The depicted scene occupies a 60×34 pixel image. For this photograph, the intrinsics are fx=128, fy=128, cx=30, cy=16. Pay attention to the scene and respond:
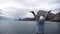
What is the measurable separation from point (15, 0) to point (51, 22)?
825 millimetres

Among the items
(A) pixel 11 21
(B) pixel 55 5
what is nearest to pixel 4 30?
(A) pixel 11 21

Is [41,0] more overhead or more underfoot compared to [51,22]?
more overhead

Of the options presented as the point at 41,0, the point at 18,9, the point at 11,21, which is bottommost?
the point at 11,21

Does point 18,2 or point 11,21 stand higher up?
point 18,2

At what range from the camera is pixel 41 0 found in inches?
99.1

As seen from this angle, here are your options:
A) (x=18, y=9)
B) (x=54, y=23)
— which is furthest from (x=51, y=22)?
(x=18, y=9)

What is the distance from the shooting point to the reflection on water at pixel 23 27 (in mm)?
2439

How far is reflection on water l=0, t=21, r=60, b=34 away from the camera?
2.44 m

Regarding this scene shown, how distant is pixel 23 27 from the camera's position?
8.13 ft

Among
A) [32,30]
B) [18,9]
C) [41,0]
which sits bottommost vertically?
[32,30]

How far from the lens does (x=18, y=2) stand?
98.3 inches

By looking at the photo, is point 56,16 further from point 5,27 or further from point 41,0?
point 5,27

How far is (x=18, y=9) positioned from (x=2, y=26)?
1.47 feet

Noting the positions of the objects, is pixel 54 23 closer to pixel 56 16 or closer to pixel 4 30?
pixel 56 16
